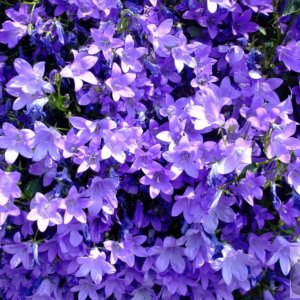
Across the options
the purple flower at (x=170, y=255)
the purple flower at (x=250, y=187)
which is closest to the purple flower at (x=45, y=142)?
the purple flower at (x=170, y=255)

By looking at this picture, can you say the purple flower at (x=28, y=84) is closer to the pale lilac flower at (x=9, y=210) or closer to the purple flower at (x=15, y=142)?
the purple flower at (x=15, y=142)

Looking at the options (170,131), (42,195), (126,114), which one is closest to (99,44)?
(126,114)

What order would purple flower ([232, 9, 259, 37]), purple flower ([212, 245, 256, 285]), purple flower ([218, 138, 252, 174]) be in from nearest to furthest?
1. purple flower ([218, 138, 252, 174])
2. purple flower ([212, 245, 256, 285])
3. purple flower ([232, 9, 259, 37])

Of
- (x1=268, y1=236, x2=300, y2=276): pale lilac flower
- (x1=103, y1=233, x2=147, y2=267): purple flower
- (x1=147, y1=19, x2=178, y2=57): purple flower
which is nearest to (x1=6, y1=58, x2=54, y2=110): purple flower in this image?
(x1=147, y1=19, x2=178, y2=57): purple flower

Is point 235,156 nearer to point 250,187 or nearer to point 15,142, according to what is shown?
point 250,187

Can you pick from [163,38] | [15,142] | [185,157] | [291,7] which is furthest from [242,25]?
[15,142]

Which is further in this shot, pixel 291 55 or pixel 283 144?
pixel 291 55

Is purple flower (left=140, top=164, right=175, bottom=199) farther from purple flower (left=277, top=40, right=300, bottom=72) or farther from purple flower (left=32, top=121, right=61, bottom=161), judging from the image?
purple flower (left=277, top=40, right=300, bottom=72)
